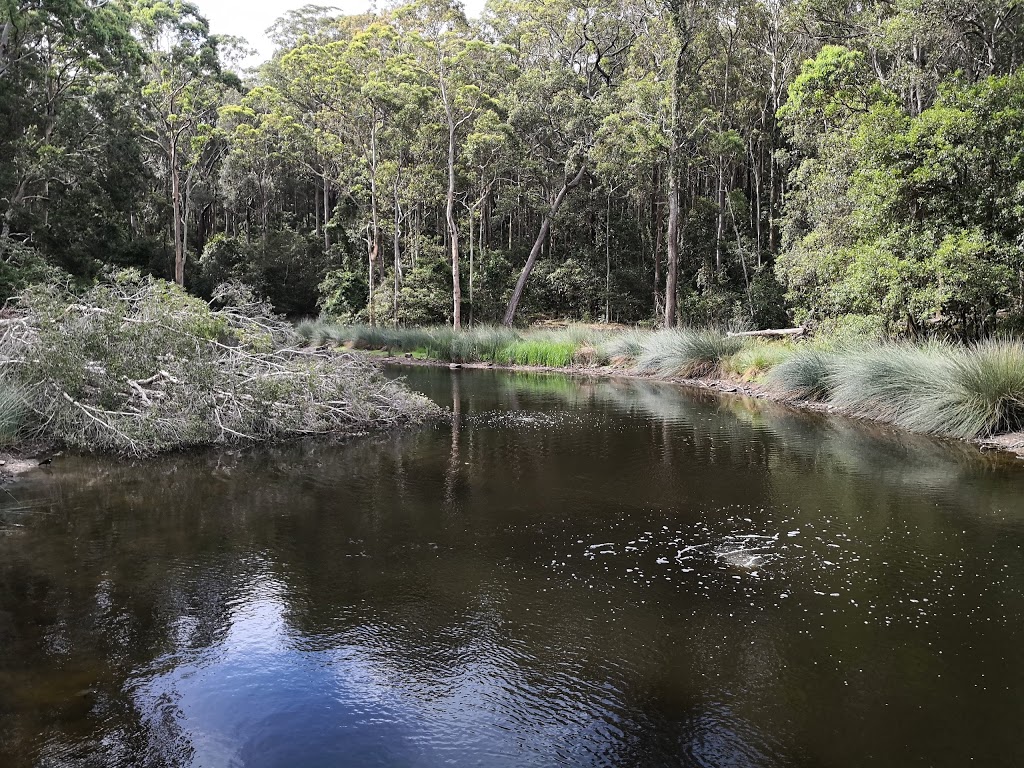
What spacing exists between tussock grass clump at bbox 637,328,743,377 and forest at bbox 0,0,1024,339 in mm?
2366

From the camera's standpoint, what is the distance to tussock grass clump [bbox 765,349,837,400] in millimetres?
14664


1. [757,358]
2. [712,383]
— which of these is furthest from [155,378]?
[757,358]

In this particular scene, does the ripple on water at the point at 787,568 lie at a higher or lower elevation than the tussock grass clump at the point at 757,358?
lower

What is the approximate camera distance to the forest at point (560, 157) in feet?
47.2

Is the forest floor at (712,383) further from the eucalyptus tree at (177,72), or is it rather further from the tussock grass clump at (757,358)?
the eucalyptus tree at (177,72)

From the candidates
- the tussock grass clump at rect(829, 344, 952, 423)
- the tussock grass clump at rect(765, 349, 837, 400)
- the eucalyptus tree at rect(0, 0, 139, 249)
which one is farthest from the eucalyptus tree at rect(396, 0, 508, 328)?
the tussock grass clump at rect(829, 344, 952, 423)

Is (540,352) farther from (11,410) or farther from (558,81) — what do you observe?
(11,410)

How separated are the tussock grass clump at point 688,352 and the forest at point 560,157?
237cm

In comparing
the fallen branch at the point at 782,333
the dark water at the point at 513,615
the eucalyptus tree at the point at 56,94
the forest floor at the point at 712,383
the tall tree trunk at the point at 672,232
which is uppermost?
the eucalyptus tree at the point at 56,94

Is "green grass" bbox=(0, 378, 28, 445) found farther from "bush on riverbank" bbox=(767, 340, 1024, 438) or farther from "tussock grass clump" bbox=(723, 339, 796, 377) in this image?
"tussock grass clump" bbox=(723, 339, 796, 377)

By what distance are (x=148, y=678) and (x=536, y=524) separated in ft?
11.9

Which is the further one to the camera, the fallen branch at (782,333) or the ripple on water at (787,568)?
the fallen branch at (782,333)

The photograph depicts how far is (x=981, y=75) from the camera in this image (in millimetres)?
21859

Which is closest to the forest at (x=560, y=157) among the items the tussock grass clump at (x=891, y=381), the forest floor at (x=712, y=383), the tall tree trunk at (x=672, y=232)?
the tall tree trunk at (x=672, y=232)
